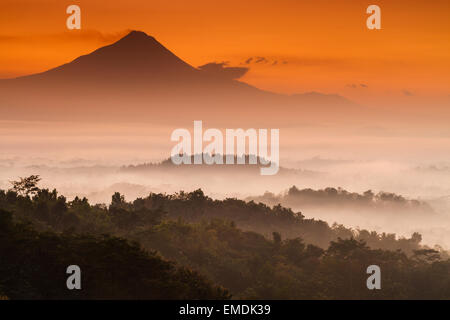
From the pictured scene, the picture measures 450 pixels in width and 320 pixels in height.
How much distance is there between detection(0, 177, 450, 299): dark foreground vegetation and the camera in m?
38.6

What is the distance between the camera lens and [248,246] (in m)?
65.7

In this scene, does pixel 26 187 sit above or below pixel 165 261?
above

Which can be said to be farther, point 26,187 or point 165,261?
point 26,187

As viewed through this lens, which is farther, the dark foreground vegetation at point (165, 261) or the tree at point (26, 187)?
the tree at point (26, 187)

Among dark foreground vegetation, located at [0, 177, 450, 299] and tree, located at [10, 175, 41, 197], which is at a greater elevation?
tree, located at [10, 175, 41, 197]

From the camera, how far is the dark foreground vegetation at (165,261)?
38594mm

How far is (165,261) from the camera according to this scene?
1657 inches

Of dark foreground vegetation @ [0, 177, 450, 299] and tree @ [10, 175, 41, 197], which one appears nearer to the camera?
dark foreground vegetation @ [0, 177, 450, 299]

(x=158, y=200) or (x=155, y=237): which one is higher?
(x=158, y=200)

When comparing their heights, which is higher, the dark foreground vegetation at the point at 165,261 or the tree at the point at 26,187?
the tree at the point at 26,187
